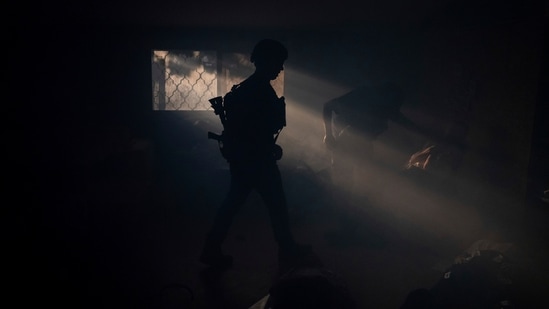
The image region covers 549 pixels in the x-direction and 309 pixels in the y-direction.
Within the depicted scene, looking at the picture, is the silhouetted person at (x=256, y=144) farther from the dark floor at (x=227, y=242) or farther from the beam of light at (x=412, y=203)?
the beam of light at (x=412, y=203)

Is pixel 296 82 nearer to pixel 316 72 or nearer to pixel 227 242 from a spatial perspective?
pixel 316 72

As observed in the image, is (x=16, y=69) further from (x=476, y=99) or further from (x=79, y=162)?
(x=476, y=99)

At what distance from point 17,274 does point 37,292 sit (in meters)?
0.28

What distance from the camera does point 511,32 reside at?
13.7ft

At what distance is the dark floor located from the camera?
312 centimetres

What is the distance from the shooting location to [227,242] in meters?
4.46

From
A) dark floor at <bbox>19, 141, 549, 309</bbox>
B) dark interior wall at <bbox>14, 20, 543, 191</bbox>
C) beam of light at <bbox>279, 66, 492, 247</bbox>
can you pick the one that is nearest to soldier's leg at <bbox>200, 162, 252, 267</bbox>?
dark floor at <bbox>19, 141, 549, 309</bbox>

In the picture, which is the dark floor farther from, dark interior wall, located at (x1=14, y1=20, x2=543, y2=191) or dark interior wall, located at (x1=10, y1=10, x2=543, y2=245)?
dark interior wall, located at (x1=14, y1=20, x2=543, y2=191)

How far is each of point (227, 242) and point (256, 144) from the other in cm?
148

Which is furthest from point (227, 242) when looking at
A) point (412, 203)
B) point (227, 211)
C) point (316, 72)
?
point (316, 72)

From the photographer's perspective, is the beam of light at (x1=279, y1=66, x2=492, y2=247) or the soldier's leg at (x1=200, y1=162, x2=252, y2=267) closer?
the soldier's leg at (x1=200, y1=162, x2=252, y2=267)

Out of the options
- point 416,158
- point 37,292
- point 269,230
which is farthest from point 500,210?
point 37,292

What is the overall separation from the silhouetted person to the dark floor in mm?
375

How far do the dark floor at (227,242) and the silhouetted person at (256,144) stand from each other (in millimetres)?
375
